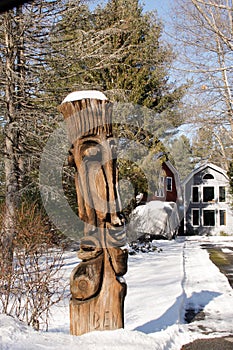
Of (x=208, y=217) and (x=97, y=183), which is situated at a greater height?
(x=97, y=183)

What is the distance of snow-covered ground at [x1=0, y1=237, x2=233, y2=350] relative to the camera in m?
3.65

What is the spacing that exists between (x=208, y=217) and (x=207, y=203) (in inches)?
40.7

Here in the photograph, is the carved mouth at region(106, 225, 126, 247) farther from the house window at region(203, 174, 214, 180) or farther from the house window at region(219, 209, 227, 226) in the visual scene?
the house window at region(203, 174, 214, 180)

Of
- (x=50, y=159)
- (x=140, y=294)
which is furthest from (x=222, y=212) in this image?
(x=140, y=294)

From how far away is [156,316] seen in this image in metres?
5.64

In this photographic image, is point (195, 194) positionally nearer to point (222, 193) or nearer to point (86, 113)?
point (222, 193)

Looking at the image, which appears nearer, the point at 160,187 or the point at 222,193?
the point at 160,187

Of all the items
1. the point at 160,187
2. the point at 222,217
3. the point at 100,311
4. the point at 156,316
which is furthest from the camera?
the point at 222,217

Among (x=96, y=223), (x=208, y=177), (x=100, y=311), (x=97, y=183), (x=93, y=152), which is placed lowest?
(x=100, y=311)

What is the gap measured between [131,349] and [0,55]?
8699 mm

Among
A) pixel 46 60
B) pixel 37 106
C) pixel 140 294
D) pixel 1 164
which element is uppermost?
pixel 46 60

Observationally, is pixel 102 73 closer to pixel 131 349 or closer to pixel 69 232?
pixel 69 232

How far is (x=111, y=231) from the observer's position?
4.04m

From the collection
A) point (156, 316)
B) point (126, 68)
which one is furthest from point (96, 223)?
point (126, 68)
